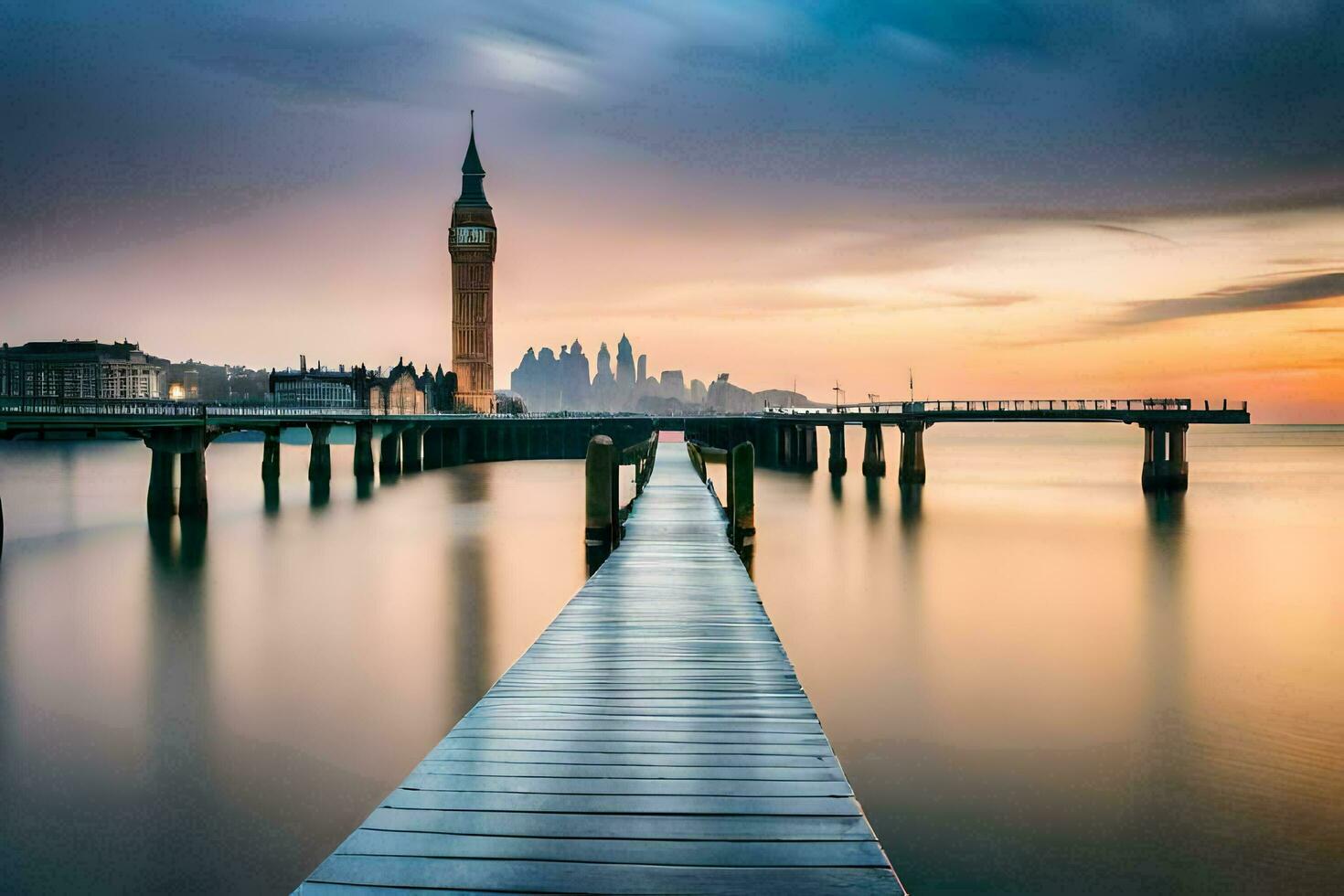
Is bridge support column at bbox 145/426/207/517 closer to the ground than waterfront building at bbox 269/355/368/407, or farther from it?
closer to the ground

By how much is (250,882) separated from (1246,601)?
88.6ft

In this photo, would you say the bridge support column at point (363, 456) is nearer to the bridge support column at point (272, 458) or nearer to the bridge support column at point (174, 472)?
the bridge support column at point (272, 458)

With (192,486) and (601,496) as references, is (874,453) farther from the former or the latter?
(601,496)

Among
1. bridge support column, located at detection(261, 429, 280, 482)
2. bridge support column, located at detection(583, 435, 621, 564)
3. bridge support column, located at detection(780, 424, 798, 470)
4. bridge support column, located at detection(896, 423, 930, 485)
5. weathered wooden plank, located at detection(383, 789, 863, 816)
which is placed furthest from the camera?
bridge support column, located at detection(780, 424, 798, 470)

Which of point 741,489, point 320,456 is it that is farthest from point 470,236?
point 741,489

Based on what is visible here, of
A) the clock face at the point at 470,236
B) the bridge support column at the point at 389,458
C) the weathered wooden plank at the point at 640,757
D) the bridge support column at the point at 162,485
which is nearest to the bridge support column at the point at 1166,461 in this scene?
the bridge support column at the point at 389,458

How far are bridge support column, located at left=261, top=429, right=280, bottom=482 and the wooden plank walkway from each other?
199 ft

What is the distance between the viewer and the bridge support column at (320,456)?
213ft

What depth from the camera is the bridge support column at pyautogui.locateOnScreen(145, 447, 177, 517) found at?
136ft

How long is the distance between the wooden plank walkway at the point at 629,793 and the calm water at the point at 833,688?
3233 mm

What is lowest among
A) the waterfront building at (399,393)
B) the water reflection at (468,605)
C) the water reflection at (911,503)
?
the water reflection at (911,503)

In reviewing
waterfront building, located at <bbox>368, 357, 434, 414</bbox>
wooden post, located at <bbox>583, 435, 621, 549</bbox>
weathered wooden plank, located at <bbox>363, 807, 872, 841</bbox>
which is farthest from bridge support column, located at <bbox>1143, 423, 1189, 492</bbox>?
waterfront building, located at <bbox>368, 357, 434, 414</bbox>

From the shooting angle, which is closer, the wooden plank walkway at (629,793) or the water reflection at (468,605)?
the wooden plank walkway at (629,793)

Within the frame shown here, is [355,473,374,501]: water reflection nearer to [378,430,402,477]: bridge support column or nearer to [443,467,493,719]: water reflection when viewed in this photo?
[378,430,402,477]: bridge support column
